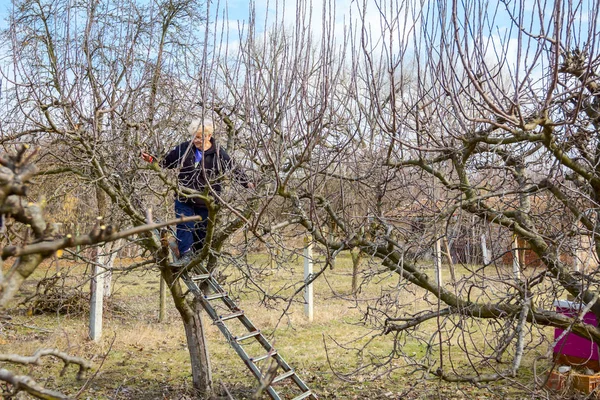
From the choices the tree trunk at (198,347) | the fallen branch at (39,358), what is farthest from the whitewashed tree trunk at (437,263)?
the tree trunk at (198,347)

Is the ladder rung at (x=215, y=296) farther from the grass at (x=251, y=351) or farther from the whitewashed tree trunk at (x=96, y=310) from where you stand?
the whitewashed tree trunk at (x=96, y=310)

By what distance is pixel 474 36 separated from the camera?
3.86 metres

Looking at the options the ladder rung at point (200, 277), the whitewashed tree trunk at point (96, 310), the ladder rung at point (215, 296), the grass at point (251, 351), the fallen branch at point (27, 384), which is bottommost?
the grass at point (251, 351)

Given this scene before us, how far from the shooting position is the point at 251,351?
8.62 meters

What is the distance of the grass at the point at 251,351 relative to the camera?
258 inches

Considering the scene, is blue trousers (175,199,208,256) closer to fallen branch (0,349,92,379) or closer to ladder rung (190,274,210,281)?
ladder rung (190,274,210,281)

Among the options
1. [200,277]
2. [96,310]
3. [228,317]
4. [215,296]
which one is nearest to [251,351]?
[96,310]

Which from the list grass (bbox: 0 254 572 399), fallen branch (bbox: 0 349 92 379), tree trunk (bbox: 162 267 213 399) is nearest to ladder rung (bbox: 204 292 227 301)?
grass (bbox: 0 254 572 399)

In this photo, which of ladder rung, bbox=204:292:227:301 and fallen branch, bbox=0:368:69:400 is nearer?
fallen branch, bbox=0:368:69:400

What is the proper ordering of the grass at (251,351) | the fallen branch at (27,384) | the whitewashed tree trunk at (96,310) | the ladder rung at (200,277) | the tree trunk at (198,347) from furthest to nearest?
the whitewashed tree trunk at (96,310) < the grass at (251,351) < the tree trunk at (198,347) < the ladder rung at (200,277) < the fallen branch at (27,384)

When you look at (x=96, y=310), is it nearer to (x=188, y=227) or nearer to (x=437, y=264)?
(x=188, y=227)

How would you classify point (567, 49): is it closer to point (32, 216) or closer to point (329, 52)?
point (329, 52)

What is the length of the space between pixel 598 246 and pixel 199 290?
Result: 3703 millimetres

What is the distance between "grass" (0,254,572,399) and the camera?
6.55 metres
